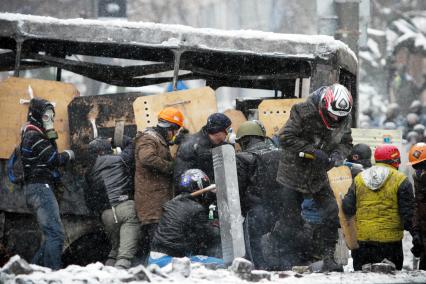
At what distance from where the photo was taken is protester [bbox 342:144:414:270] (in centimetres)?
870

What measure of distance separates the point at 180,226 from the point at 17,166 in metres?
1.84

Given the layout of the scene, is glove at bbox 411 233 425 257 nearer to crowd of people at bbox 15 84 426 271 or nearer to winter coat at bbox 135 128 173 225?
crowd of people at bbox 15 84 426 271

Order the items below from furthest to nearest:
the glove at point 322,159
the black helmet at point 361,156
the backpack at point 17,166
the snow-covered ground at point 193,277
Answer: the black helmet at point 361,156, the backpack at point 17,166, the glove at point 322,159, the snow-covered ground at point 193,277

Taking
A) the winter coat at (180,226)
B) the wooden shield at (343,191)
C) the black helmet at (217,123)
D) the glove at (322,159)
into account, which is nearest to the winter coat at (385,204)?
the wooden shield at (343,191)

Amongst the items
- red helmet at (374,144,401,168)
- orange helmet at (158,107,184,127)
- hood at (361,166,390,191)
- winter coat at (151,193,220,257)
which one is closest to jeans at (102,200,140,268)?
winter coat at (151,193,220,257)

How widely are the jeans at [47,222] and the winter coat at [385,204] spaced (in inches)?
125

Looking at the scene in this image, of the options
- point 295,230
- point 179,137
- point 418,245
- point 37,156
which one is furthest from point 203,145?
point 418,245

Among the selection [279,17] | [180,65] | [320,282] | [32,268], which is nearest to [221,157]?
[320,282]

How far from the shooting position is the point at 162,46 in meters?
9.97

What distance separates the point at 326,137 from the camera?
8594 mm

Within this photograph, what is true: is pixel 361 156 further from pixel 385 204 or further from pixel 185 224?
pixel 185 224

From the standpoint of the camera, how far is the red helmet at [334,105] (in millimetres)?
8203

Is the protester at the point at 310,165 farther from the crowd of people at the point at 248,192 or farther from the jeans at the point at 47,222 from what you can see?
the jeans at the point at 47,222

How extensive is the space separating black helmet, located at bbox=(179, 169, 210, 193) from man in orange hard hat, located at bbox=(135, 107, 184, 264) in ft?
1.31
